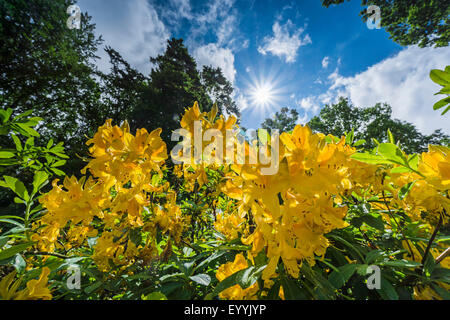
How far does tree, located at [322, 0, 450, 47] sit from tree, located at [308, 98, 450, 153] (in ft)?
23.1

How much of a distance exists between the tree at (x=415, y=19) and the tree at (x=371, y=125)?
704 centimetres

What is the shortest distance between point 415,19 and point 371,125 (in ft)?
41.2

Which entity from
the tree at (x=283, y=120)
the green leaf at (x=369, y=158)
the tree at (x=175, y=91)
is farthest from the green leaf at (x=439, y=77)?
the tree at (x=283, y=120)

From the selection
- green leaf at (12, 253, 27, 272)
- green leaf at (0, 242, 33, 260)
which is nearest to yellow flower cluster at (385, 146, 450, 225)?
green leaf at (0, 242, 33, 260)

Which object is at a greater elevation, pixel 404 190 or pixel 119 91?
pixel 119 91

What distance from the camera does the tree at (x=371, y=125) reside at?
19125 mm

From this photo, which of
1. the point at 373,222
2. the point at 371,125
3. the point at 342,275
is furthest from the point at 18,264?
the point at 371,125

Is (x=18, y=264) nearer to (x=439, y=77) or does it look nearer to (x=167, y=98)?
(x=439, y=77)

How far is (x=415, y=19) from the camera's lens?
10242 mm

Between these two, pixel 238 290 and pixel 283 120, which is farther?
pixel 283 120

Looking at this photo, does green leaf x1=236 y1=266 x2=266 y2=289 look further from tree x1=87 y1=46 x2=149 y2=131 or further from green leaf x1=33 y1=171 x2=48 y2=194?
tree x1=87 y1=46 x2=149 y2=131

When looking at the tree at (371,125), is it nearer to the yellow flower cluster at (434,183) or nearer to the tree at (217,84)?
the tree at (217,84)

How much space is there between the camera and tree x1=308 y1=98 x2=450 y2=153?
19125mm

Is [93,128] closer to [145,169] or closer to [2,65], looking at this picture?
[2,65]
